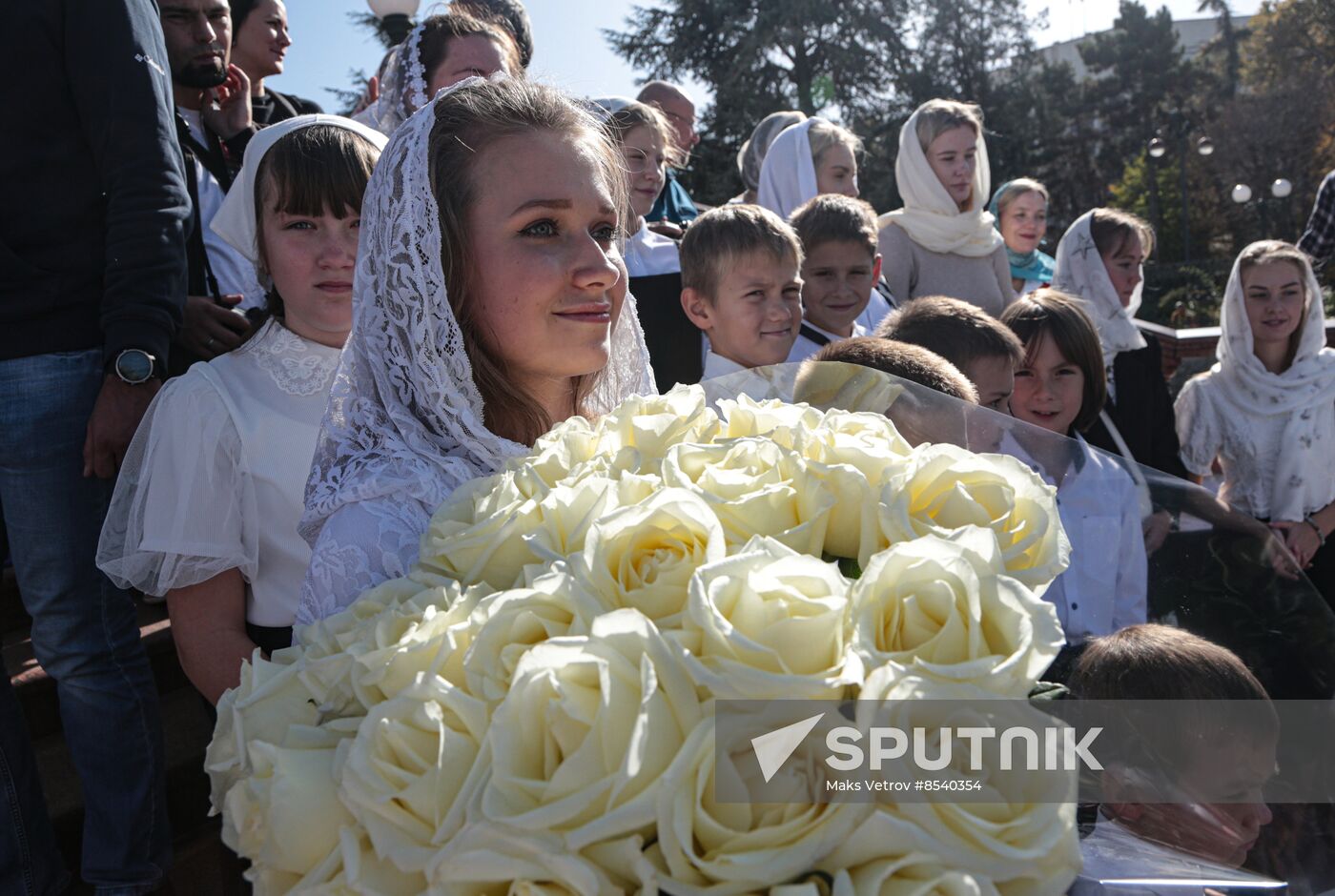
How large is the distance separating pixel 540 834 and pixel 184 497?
1.78m

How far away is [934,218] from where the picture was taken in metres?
5.22

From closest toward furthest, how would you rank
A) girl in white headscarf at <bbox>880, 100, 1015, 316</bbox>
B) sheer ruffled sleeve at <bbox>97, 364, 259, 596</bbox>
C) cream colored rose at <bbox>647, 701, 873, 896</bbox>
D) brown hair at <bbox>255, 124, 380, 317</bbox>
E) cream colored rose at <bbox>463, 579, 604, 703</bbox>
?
cream colored rose at <bbox>647, 701, 873, 896</bbox> < cream colored rose at <bbox>463, 579, 604, 703</bbox> < sheer ruffled sleeve at <bbox>97, 364, 259, 596</bbox> < brown hair at <bbox>255, 124, 380, 317</bbox> < girl in white headscarf at <bbox>880, 100, 1015, 316</bbox>

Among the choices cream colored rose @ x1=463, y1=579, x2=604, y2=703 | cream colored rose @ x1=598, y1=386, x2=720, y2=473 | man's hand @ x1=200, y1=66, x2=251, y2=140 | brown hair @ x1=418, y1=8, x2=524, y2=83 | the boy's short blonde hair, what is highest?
brown hair @ x1=418, y1=8, x2=524, y2=83

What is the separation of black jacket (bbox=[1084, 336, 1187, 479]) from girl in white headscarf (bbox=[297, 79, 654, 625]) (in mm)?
3760

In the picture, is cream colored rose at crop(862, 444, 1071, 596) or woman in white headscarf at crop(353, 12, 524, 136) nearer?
cream colored rose at crop(862, 444, 1071, 596)

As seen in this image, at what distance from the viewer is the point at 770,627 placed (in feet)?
2.60

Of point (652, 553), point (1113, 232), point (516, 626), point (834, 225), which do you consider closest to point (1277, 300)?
point (1113, 232)

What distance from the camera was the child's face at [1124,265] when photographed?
18.7 feet

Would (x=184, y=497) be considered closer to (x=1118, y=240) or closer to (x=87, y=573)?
(x=87, y=573)

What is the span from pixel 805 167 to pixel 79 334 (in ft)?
12.0

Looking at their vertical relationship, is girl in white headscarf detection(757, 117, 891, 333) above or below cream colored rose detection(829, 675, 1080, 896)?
above

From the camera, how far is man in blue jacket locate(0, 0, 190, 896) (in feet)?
8.73

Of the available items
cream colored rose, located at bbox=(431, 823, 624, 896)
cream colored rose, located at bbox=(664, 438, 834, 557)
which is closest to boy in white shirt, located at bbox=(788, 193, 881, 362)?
cream colored rose, located at bbox=(664, 438, 834, 557)
